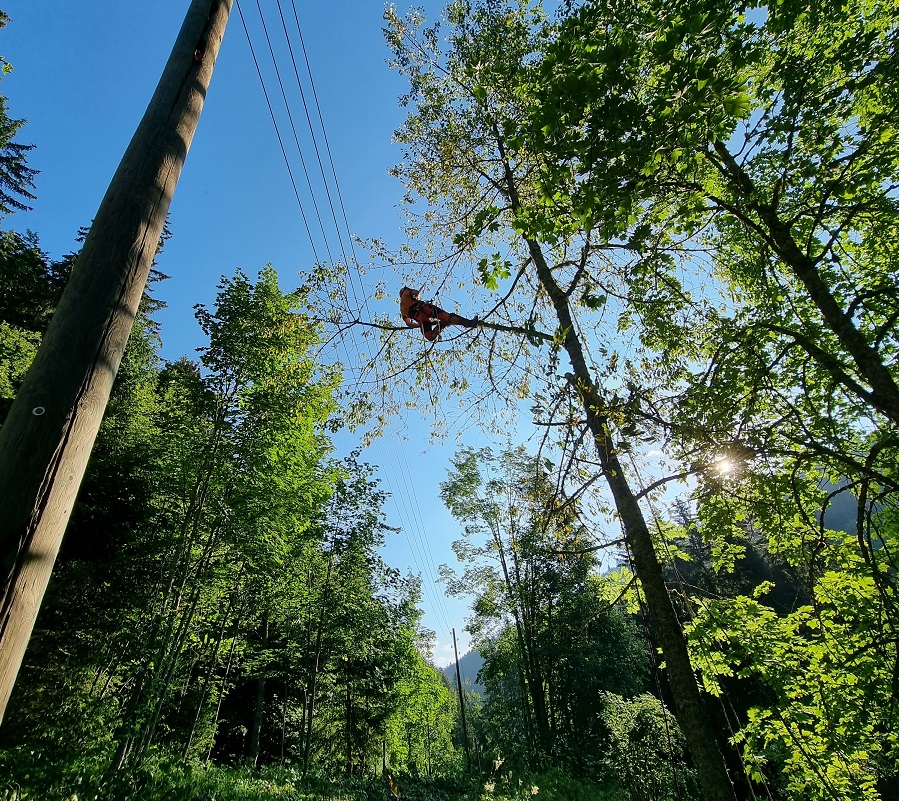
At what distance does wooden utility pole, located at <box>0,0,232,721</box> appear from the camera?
0.92 m

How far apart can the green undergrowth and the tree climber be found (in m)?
6.82

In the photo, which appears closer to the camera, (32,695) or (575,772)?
(32,695)

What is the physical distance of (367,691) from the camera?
22219mm

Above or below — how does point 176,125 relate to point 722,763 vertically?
above

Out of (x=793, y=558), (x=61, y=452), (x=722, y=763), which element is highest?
(x=793, y=558)

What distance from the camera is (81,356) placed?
44.6 inches

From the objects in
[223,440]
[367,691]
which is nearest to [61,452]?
[223,440]

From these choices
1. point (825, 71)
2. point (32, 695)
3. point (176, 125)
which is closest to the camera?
point (176, 125)

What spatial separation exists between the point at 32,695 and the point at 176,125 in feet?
47.4

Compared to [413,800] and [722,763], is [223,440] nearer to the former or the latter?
[722,763]

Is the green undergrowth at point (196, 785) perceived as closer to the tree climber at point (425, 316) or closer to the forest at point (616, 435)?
the forest at point (616, 435)

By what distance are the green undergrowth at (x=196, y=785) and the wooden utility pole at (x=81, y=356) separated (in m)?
7.01

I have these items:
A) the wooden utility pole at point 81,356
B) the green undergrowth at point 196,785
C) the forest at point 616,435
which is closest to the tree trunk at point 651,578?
the forest at point 616,435

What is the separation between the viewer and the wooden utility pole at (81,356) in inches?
36.0
